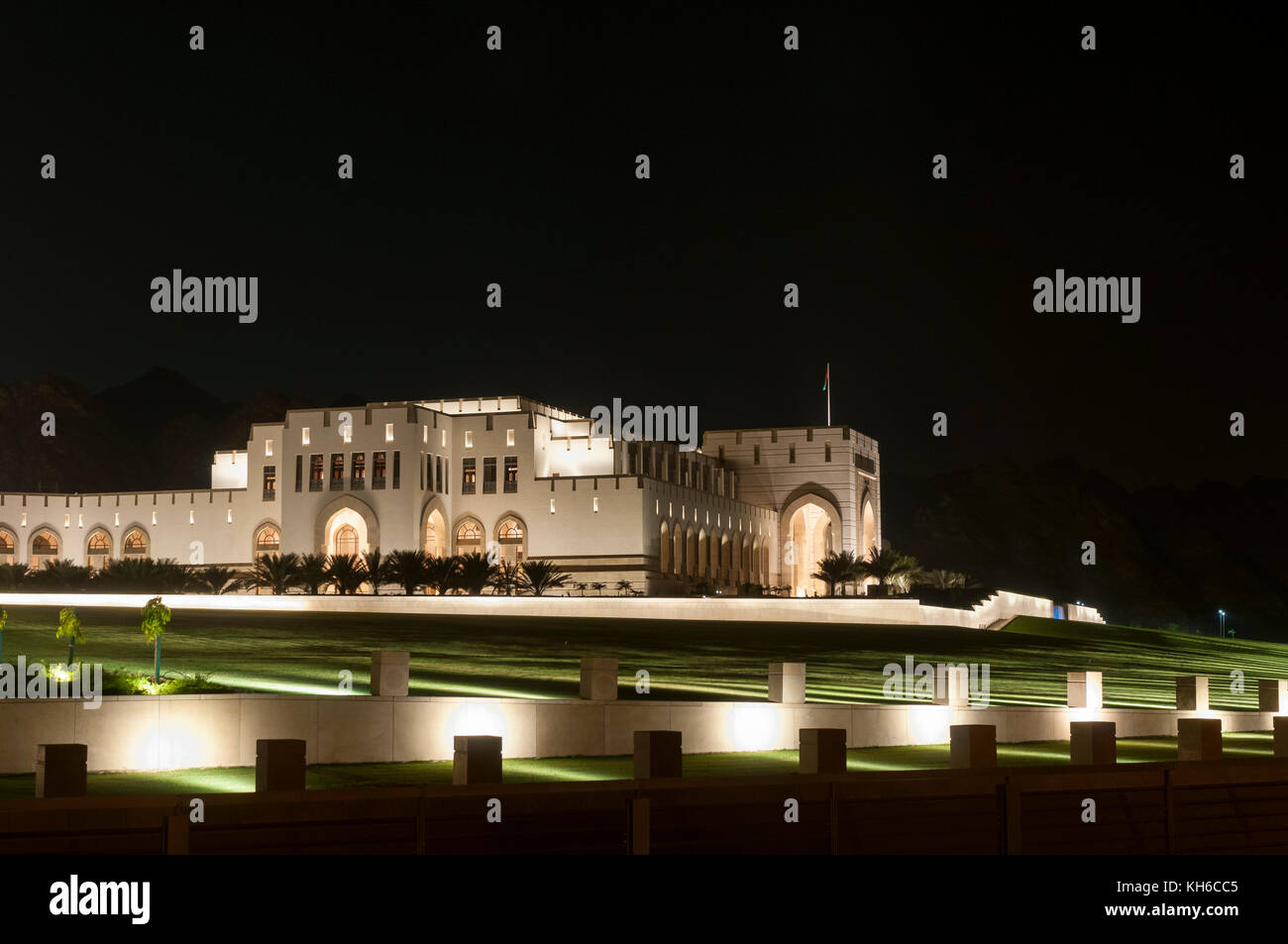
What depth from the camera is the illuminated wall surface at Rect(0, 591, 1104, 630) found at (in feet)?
152

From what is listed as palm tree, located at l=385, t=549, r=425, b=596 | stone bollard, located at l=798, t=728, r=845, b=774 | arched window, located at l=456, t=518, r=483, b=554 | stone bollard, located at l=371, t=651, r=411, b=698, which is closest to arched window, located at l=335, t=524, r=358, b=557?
arched window, located at l=456, t=518, r=483, b=554

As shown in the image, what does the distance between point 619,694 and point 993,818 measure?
13.9 metres

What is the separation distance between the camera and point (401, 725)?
62.3ft

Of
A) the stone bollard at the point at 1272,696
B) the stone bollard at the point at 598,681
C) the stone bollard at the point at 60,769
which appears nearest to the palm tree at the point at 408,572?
the stone bollard at the point at 1272,696

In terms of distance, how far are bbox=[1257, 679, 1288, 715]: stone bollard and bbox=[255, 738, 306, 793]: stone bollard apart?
23522mm

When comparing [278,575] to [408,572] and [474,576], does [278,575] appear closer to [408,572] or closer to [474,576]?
[408,572]

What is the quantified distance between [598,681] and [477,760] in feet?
28.9

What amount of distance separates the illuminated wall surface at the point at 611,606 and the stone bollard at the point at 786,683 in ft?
77.8

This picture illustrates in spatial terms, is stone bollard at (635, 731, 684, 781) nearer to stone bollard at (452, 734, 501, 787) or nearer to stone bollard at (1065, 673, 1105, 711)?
stone bollard at (452, 734, 501, 787)

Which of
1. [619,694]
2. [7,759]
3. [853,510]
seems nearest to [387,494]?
[853,510]

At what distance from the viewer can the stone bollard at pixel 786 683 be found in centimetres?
2281
